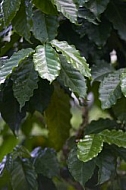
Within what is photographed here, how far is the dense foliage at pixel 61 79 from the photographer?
0.95 metres

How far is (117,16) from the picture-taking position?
1176 mm

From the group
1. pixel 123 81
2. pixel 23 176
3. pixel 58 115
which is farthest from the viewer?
pixel 58 115

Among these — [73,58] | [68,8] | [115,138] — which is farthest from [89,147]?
[68,8]

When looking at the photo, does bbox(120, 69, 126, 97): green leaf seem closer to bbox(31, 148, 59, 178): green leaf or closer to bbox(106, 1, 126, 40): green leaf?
bbox(106, 1, 126, 40): green leaf

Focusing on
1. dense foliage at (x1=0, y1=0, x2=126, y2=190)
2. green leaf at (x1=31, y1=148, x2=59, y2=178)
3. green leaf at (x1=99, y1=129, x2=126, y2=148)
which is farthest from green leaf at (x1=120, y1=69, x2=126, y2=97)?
green leaf at (x1=31, y1=148, x2=59, y2=178)

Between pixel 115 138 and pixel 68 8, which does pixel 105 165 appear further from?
pixel 68 8

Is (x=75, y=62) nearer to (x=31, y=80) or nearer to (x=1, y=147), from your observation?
(x=31, y=80)

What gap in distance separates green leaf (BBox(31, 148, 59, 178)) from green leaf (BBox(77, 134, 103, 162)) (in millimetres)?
230

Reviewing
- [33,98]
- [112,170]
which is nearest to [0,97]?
[33,98]

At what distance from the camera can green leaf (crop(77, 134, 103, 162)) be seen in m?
0.94

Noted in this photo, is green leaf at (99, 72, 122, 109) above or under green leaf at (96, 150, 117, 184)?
above

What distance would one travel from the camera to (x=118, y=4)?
120 centimetres

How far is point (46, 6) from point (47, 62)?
14 centimetres

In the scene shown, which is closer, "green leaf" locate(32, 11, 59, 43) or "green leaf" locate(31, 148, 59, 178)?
"green leaf" locate(32, 11, 59, 43)
